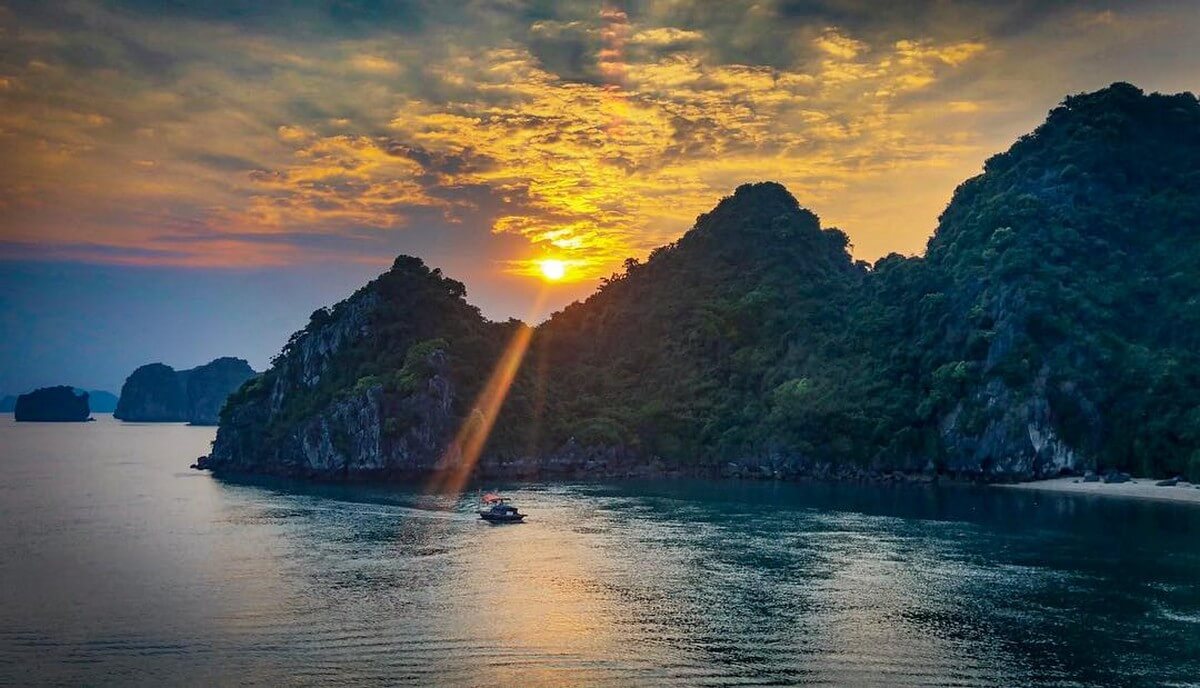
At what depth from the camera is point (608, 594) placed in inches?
2206

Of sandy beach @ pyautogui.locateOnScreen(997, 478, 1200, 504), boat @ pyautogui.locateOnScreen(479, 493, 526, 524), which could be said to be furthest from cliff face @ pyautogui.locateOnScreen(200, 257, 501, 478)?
sandy beach @ pyautogui.locateOnScreen(997, 478, 1200, 504)

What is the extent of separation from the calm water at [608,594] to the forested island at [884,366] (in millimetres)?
26670

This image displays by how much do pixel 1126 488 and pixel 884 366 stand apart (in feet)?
142

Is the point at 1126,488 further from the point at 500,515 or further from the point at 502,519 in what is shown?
the point at 500,515

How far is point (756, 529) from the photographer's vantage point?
270 feet

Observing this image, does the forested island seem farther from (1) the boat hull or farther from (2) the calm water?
(1) the boat hull

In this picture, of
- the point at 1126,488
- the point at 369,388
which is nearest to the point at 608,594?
the point at 1126,488

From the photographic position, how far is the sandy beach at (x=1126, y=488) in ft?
324

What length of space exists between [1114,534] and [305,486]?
104 m

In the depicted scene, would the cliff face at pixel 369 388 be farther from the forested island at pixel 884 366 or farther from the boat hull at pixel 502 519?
the boat hull at pixel 502 519

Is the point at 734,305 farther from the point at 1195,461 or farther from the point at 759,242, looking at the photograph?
the point at 1195,461

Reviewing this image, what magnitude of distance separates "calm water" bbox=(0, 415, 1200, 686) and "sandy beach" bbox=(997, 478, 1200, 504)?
26.6 ft

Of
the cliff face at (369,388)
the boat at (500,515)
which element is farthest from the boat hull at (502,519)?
the cliff face at (369,388)

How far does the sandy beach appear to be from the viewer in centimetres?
9881
